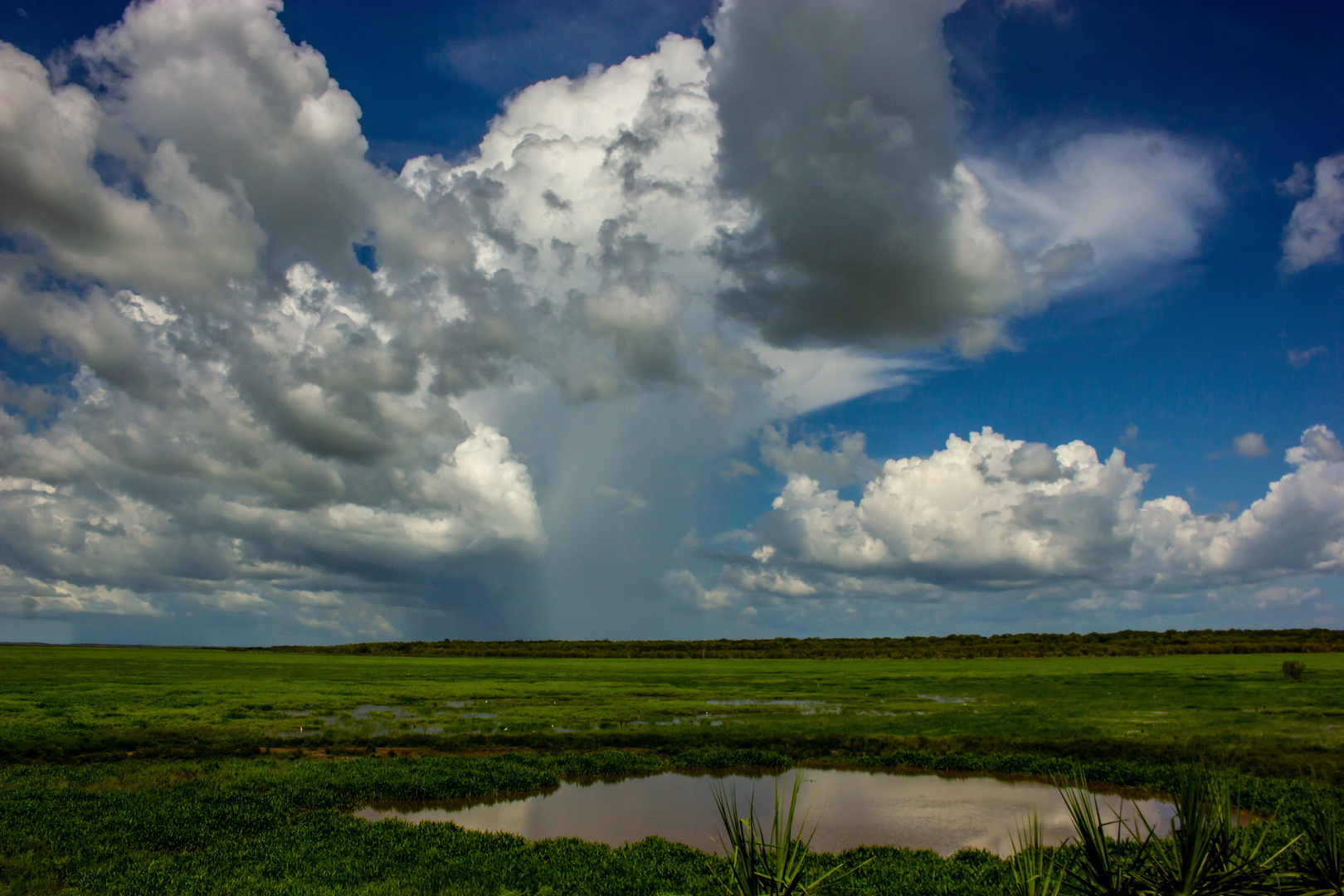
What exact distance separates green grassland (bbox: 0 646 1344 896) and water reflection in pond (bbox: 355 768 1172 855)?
171cm

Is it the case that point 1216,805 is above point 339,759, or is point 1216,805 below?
above

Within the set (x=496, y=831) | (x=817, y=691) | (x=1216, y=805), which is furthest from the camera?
(x=817, y=691)

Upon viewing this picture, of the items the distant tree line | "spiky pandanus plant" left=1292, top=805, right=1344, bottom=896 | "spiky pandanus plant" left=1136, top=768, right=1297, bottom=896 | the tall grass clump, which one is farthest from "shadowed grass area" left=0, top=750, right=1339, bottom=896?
the distant tree line

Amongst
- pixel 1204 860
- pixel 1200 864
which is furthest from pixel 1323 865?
pixel 1200 864

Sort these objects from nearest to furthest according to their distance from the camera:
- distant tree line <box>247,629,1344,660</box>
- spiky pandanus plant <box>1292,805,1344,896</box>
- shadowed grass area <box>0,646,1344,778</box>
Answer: spiky pandanus plant <box>1292,805,1344,896</box>
shadowed grass area <box>0,646,1344,778</box>
distant tree line <box>247,629,1344,660</box>

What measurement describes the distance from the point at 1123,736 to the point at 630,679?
5224 centimetres

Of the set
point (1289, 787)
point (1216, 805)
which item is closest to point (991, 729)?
point (1289, 787)

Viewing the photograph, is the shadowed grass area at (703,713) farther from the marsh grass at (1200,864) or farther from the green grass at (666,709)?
the marsh grass at (1200,864)

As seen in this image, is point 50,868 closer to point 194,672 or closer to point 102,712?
point 102,712

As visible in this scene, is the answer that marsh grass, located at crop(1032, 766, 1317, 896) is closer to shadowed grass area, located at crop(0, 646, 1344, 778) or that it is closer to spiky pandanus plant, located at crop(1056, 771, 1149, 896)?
spiky pandanus plant, located at crop(1056, 771, 1149, 896)

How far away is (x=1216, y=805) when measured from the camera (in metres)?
7.25

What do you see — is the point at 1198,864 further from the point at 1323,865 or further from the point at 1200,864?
the point at 1323,865

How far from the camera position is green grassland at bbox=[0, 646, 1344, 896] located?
15.0 meters

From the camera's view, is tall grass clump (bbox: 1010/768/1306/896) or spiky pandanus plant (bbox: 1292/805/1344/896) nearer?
tall grass clump (bbox: 1010/768/1306/896)
